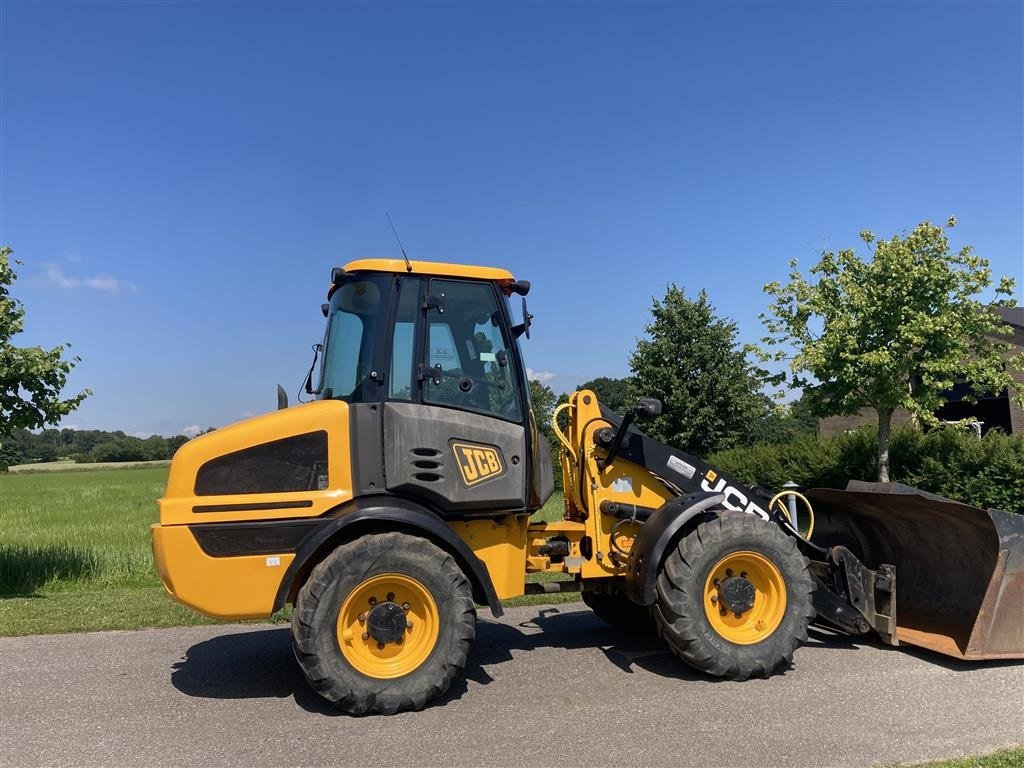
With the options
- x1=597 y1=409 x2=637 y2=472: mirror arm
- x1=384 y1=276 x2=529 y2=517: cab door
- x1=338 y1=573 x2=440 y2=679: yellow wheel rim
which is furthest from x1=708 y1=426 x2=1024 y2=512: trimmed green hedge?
x1=338 y1=573 x2=440 y2=679: yellow wheel rim

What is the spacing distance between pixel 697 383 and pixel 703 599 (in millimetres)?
20543

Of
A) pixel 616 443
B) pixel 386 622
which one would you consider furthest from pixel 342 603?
pixel 616 443

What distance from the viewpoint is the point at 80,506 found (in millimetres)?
30844

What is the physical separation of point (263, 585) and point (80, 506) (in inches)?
1208

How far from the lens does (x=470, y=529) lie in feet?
17.7

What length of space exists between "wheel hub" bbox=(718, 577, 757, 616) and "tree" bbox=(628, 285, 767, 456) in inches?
774

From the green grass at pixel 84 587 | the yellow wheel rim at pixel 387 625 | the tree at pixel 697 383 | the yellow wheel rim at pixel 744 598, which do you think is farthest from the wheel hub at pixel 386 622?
the tree at pixel 697 383

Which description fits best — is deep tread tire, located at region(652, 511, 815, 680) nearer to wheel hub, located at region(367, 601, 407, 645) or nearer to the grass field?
wheel hub, located at region(367, 601, 407, 645)

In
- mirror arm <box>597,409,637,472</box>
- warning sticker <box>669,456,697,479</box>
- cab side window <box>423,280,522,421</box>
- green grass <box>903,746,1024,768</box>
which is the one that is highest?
cab side window <box>423,280,522,421</box>

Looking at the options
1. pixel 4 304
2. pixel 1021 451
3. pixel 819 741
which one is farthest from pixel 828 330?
pixel 4 304

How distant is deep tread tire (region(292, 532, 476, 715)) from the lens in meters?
4.64

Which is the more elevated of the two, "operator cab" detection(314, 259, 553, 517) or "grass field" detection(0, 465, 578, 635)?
"operator cab" detection(314, 259, 553, 517)

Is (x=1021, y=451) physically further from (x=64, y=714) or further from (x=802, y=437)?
(x=64, y=714)

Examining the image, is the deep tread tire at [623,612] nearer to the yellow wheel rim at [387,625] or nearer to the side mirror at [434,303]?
the yellow wheel rim at [387,625]
